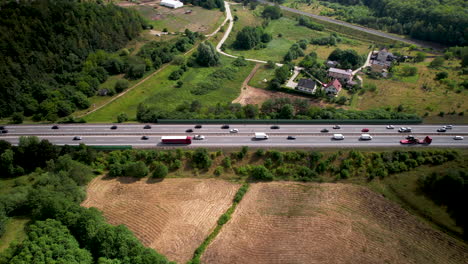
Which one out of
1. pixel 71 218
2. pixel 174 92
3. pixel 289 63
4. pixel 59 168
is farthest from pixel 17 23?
pixel 289 63

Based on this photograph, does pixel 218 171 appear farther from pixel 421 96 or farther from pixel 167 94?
pixel 421 96

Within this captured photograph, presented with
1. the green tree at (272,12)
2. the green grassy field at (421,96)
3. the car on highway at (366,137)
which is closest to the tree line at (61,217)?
Result: the car on highway at (366,137)

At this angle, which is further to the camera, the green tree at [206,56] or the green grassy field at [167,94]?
the green tree at [206,56]

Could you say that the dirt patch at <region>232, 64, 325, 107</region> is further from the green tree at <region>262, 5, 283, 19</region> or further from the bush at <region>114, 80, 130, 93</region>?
A: the green tree at <region>262, 5, 283, 19</region>

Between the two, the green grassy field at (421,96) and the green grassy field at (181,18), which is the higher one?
the green grassy field at (181,18)

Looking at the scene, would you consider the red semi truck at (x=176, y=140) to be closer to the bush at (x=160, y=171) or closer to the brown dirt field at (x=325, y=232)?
the bush at (x=160, y=171)

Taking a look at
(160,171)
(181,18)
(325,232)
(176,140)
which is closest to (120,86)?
(176,140)

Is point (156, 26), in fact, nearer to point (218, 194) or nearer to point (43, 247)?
point (218, 194)
